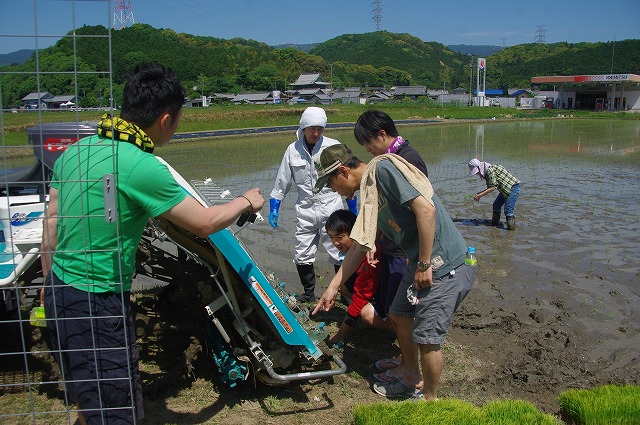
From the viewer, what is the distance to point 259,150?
→ 71.3 ft

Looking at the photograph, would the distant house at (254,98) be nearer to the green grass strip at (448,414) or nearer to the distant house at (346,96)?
the distant house at (346,96)

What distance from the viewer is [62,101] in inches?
102

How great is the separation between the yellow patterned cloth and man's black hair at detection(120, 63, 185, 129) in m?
0.05

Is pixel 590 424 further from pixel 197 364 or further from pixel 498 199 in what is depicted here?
pixel 498 199

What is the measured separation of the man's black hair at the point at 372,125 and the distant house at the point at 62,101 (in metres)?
1.91

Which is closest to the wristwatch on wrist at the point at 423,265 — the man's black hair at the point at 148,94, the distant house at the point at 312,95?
the man's black hair at the point at 148,94

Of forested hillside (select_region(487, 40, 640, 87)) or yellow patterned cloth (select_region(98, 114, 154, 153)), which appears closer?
yellow patterned cloth (select_region(98, 114, 154, 153))

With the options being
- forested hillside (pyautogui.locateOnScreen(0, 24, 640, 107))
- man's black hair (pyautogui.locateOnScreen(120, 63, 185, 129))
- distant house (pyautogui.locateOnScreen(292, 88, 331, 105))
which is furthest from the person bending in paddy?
distant house (pyautogui.locateOnScreen(292, 88, 331, 105))

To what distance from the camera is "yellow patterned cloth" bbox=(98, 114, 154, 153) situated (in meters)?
2.29

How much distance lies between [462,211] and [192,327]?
300 inches

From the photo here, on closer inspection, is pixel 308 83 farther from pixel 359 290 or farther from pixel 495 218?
pixel 359 290

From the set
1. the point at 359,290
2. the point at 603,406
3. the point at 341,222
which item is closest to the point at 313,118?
the point at 341,222

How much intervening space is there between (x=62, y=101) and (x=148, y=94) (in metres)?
0.52

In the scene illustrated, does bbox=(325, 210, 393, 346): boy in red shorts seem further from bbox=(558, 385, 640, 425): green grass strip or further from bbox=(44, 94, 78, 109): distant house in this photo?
bbox=(44, 94, 78, 109): distant house
